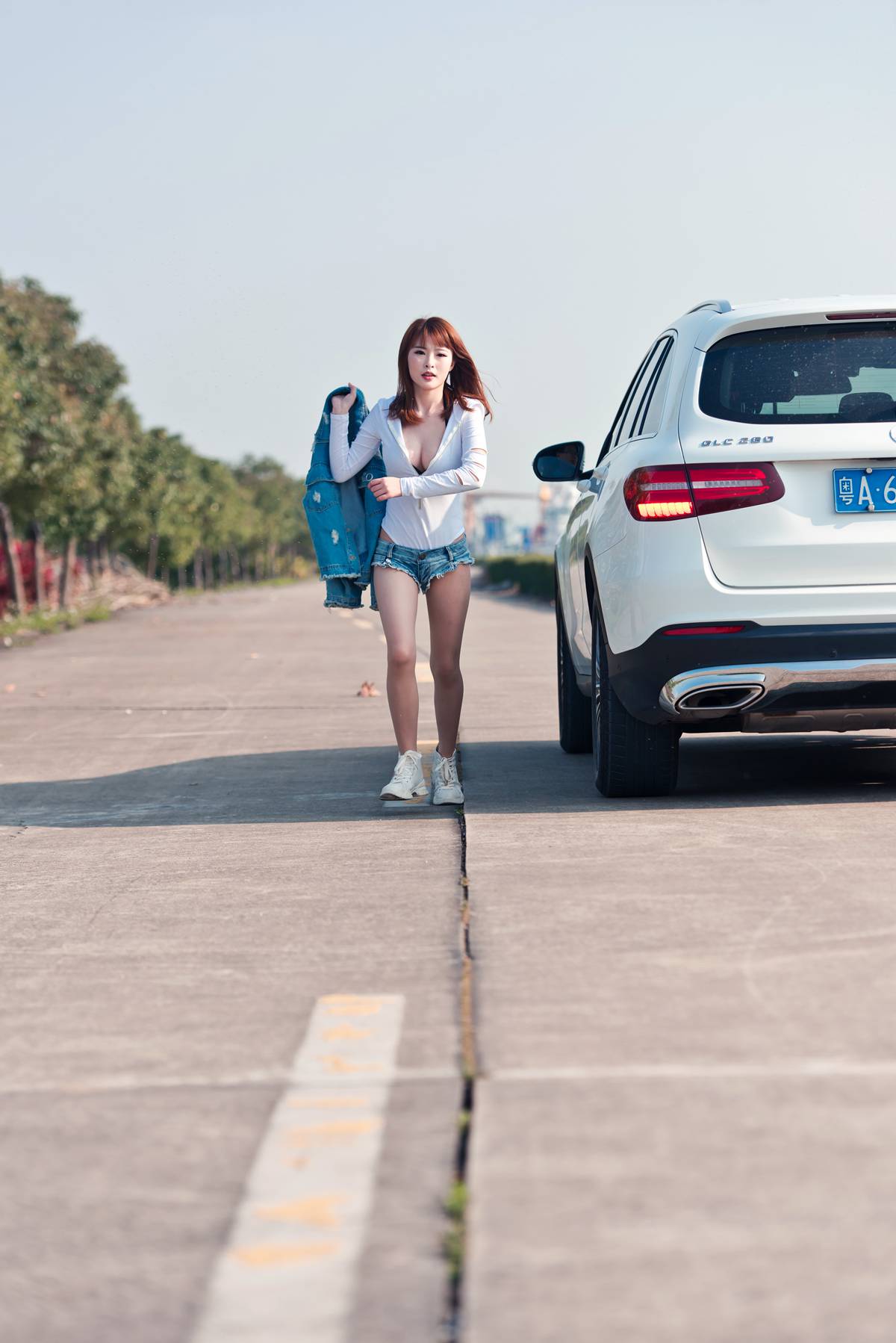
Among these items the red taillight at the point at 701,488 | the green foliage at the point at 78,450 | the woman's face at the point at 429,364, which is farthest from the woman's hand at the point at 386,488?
the green foliage at the point at 78,450

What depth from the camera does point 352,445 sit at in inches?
292

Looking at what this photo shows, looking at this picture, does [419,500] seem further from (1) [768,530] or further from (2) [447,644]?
(1) [768,530]

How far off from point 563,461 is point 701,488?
1.87 metres

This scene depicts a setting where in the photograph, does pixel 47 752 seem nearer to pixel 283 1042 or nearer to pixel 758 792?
pixel 758 792

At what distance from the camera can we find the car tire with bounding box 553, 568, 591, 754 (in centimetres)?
883

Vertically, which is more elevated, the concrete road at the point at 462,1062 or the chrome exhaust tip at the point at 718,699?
the chrome exhaust tip at the point at 718,699

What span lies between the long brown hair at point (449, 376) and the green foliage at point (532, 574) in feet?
95.0

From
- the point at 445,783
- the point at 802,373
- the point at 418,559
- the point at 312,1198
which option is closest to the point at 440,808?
the point at 445,783

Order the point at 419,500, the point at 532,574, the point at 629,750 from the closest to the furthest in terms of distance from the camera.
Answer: the point at 629,750 < the point at 419,500 < the point at 532,574

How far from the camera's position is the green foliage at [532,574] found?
4641 cm

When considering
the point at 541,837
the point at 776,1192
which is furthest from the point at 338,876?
the point at 776,1192

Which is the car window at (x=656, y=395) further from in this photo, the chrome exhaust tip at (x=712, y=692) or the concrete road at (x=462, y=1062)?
the concrete road at (x=462, y=1062)

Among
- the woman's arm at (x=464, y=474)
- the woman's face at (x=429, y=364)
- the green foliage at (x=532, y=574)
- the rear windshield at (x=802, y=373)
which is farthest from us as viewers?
the green foliage at (x=532, y=574)

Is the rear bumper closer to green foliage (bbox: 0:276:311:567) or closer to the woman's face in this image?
the woman's face
